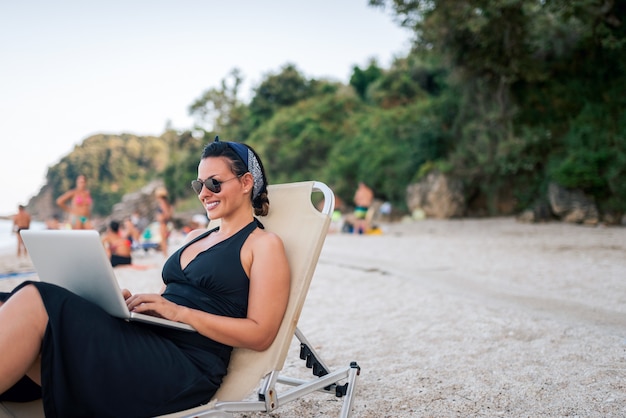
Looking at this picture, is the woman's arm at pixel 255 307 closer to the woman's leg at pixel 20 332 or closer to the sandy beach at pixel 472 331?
the woman's leg at pixel 20 332

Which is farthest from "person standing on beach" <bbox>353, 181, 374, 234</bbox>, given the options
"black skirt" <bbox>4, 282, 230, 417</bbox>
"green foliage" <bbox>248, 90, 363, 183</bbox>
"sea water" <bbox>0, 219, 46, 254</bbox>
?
"black skirt" <bbox>4, 282, 230, 417</bbox>

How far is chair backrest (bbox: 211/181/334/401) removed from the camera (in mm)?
1884

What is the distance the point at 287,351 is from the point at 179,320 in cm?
40

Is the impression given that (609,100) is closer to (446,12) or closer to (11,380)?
(446,12)

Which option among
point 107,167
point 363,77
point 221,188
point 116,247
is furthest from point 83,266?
point 107,167

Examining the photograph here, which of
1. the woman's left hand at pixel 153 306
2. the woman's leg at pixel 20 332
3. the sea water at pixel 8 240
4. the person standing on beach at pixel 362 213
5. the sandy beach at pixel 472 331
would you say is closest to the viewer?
the woman's leg at pixel 20 332

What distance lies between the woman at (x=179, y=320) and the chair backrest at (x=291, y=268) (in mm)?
52

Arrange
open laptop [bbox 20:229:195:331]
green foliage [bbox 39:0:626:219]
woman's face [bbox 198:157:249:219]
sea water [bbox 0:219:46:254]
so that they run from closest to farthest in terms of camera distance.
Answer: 1. open laptop [bbox 20:229:195:331]
2. woman's face [bbox 198:157:249:219]
3. green foliage [bbox 39:0:626:219]
4. sea water [bbox 0:219:46:254]

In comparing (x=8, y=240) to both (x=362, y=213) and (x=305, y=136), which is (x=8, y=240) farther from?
(x=362, y=213)

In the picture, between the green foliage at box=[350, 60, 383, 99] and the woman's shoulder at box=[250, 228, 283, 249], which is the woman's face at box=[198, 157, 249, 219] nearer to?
the woman's shoulder at box=[250, 228, 283, 249]

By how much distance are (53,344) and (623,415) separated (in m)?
2.31

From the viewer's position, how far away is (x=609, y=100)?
48.0 ft

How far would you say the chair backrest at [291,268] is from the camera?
6.18 feet

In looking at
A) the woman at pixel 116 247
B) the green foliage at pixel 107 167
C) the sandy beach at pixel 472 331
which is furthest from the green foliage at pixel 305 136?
the green foliage at pixel 107 167
